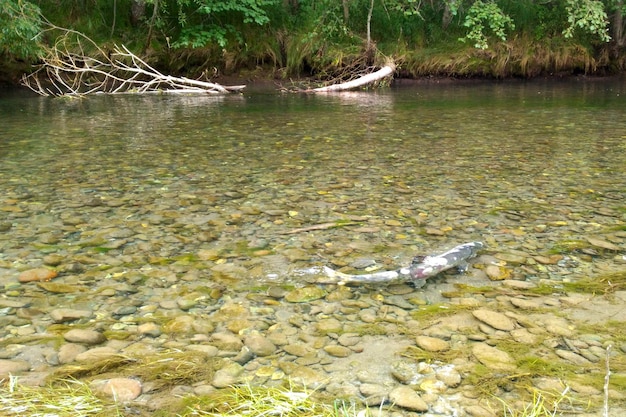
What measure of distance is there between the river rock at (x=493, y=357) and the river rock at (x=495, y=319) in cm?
21

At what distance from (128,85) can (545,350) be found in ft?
46.0

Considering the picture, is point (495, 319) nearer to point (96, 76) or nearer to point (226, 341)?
point (226, 341)

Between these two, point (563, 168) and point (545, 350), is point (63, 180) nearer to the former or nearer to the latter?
point (545, 350)

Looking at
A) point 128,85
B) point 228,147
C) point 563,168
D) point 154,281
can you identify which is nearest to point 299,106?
point 228,147

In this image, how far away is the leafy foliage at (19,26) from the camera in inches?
403

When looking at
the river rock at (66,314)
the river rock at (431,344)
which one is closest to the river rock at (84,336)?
the river rock at (66,314)

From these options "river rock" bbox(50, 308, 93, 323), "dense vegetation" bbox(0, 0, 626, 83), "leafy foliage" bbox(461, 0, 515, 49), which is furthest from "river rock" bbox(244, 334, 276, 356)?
"leafy foliage" bbox(461, 0, 515, 49)

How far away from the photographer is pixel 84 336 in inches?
105

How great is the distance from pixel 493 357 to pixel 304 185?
3.20 metres

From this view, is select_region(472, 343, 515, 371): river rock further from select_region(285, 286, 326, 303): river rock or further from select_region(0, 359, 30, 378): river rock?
select_region(0, 359, 30, 378): river rock

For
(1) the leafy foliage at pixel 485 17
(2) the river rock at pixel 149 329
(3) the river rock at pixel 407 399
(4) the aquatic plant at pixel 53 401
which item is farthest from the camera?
(1) the leafy foliage at pixel 485 17

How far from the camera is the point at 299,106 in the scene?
38.1 ft

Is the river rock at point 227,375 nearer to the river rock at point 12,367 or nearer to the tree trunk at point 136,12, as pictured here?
the river rock at point 12,367

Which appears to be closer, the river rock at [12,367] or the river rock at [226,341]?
the river rock at [12,367]
